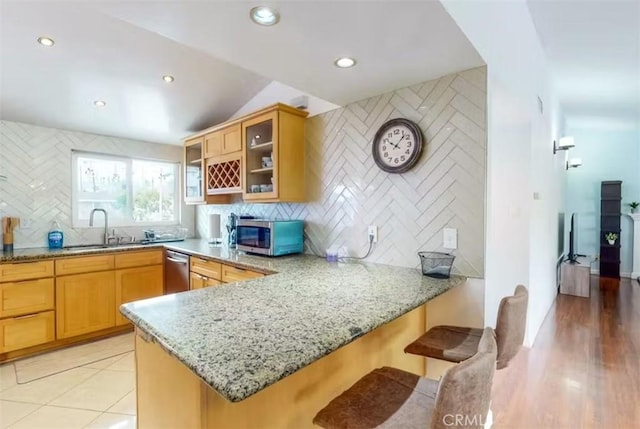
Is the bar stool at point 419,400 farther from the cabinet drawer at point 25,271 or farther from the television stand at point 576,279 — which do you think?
the television stand at point 576,279

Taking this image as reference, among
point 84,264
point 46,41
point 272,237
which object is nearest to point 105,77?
point 46,41

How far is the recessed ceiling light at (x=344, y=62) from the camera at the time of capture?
1.67 metres

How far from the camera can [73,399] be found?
7.01 ft

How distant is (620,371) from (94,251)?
4.66 m

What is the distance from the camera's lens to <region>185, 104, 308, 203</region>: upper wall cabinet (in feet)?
8.43

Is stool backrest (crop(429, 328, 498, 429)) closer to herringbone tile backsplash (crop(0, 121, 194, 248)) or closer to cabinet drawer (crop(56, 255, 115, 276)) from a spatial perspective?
cabinet drawer (crop(56, 255, 115, 276))

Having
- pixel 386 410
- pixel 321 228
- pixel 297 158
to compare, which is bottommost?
pixel 386 410

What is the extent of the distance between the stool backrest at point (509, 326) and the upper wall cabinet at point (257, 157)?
173 cm

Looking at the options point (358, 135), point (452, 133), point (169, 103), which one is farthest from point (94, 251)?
point (452, 133)

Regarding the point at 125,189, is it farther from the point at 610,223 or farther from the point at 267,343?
the point at 610,223

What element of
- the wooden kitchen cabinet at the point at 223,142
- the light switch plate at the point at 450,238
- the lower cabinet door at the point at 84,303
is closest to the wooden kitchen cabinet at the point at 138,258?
the lower cabinet door at the point at 84,303

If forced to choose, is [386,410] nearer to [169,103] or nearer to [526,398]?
[526,398]

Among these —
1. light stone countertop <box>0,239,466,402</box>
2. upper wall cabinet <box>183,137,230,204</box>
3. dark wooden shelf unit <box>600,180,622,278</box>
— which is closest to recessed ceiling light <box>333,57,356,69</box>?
light stone countertop <box>0,239,466,402</box>

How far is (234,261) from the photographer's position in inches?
97.5
